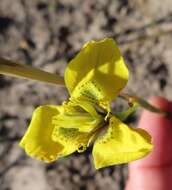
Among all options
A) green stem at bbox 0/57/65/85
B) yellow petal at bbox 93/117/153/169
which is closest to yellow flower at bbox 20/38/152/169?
yellow petal at bbox 93/117/153/169

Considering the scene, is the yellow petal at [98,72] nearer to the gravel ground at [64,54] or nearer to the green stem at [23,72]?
the green stem at [23,72]

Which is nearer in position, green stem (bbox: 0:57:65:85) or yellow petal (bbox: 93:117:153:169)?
green stem (bbox: 0:57:65:85)

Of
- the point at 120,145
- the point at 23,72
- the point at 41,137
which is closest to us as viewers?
the point at 23,72

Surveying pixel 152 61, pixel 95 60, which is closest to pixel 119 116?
pixel 95 60

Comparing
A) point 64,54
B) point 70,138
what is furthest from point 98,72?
point 64,54

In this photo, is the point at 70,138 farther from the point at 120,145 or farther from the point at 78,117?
the point at 120,145

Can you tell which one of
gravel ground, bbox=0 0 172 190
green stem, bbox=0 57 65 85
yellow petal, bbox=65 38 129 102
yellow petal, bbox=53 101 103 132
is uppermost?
green stem, bbox=0 57 65 85

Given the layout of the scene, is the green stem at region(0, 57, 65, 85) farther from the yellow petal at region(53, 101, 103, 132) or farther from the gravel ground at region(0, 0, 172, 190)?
the gravel ground at region(0, 0, 172, 190)

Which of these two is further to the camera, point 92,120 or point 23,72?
point 92,120
